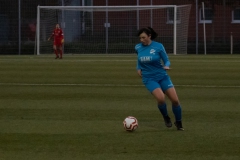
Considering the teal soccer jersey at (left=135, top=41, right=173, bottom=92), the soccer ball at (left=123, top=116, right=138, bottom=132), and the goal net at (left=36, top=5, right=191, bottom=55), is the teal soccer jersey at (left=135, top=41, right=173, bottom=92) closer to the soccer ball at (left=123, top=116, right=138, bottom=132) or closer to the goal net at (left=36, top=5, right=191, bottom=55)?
the soccer ball at (left=123, top=116, right=138, bottom=132)

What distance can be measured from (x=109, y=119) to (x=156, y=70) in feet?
5.93

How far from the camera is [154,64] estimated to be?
39.3ft

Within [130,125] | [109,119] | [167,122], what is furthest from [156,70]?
[109,119]

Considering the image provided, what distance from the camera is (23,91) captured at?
749 inches

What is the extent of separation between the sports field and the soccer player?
47 centimetres

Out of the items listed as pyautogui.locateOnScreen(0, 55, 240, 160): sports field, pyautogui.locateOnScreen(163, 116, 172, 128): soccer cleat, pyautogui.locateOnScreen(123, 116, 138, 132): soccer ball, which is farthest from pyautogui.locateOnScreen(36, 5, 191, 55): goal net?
pyautogui.locateOnScreen(123, 116, 138, 132): soccer ball

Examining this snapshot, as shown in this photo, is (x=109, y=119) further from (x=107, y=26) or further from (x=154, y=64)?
(x=107, y=26)

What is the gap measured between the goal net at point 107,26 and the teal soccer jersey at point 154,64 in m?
31.0

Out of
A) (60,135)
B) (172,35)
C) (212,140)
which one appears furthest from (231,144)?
(172,35)

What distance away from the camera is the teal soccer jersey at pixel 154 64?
1193cm

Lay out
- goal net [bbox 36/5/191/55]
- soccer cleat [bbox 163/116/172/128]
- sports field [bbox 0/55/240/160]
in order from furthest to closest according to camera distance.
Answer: goal net [bbox 36/5/191/55] < soccer cleat [bbox 163/116/172/128] < sports field [bbox 0/55/240/160]

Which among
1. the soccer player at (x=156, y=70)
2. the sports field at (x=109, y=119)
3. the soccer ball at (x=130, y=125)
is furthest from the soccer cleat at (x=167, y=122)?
the soccer ball at (x=130, y=125)

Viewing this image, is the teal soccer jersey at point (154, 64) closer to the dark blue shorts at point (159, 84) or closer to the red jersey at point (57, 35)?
the dark blue shorts at point (159, 84)

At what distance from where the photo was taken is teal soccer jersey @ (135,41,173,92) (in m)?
11.9
